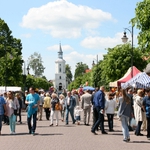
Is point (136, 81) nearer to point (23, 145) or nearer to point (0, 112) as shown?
point (0, 112)

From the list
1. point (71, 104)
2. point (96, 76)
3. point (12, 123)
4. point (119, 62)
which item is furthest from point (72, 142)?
point (96, 76)

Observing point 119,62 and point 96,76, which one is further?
point 96,76

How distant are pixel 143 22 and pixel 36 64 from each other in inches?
4118

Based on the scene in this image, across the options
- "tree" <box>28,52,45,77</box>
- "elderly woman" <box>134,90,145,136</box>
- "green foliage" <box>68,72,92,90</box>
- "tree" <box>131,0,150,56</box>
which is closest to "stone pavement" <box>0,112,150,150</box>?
"elderly woman" <box>134,90,145,136</box>

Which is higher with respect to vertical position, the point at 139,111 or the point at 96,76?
the point at 96,76

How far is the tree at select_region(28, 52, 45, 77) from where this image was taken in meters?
125

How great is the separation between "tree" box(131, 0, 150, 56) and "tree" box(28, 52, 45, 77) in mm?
103398

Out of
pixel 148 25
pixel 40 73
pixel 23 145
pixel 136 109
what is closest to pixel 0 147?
pixel 23 145

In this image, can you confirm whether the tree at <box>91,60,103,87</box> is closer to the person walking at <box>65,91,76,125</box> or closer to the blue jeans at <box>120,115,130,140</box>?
the person walking at <box>65,91,76,125</box>

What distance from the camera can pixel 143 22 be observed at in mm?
22375

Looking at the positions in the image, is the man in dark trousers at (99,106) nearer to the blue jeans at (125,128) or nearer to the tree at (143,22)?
the blue jeans at (125,128)

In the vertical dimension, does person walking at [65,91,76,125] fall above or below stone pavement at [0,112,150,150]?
above

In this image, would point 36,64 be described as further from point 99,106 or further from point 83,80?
point 99,106

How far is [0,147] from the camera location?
1227 centimetres
